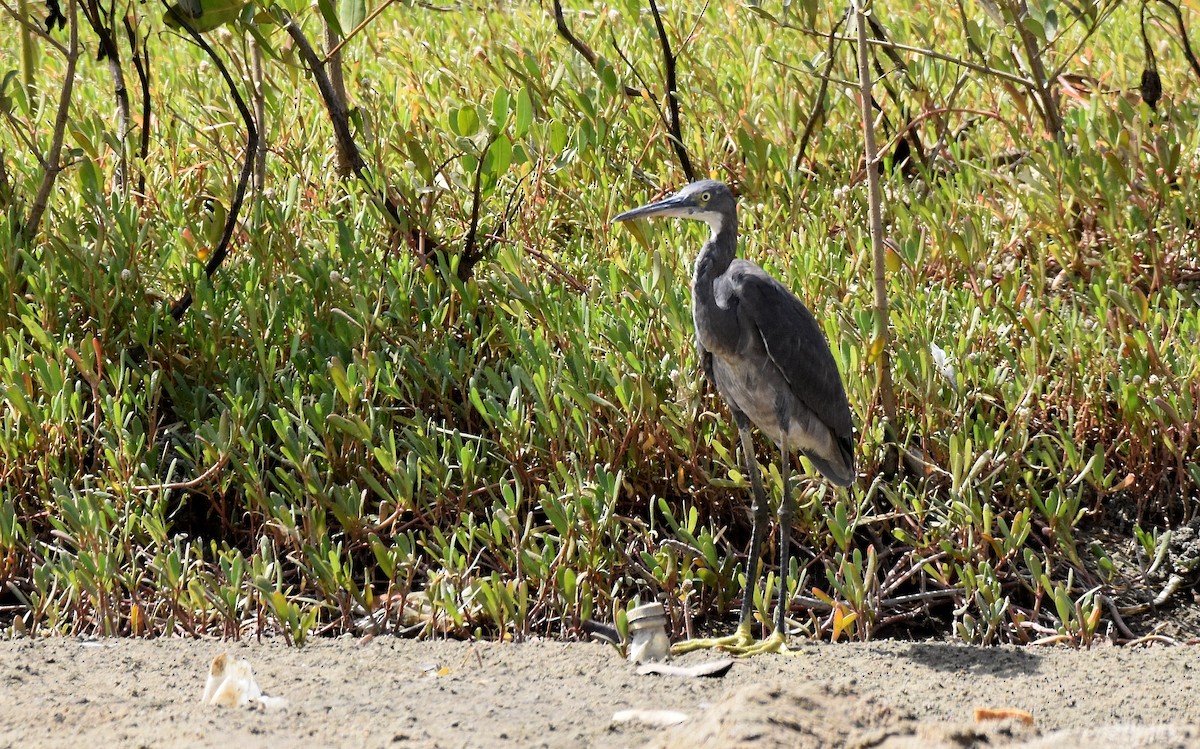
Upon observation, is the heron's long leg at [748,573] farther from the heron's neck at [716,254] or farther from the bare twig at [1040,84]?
the bare twig at [1040,84]

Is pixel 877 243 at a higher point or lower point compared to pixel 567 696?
higher

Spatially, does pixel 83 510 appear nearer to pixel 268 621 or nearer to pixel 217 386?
pixel 268 621

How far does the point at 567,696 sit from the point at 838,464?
106 cm

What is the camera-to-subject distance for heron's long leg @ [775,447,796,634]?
3094mm

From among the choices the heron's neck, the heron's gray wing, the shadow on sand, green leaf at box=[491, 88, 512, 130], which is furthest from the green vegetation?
the heron's neck

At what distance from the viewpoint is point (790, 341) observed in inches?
126

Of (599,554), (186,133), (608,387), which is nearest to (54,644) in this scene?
(599,554)

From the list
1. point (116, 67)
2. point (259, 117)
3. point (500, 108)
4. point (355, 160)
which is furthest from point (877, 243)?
point (116, 67)

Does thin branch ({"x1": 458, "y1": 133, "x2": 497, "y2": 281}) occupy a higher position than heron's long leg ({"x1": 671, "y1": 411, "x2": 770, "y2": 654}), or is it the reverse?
thin branch ({"x1": 458, "y1": 133, "x2": 497, "y2": 281})

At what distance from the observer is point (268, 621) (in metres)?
3.19

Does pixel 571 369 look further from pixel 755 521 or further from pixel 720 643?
pixel 720 643

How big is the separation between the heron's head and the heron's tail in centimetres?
60

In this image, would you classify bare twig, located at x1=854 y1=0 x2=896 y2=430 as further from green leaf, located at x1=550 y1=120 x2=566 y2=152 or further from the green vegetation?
green leaf, located at x1=550 y1=120 x2=566 y2=152

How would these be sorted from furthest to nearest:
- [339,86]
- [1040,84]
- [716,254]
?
[339,86] → [1040,84] → [716,254]
